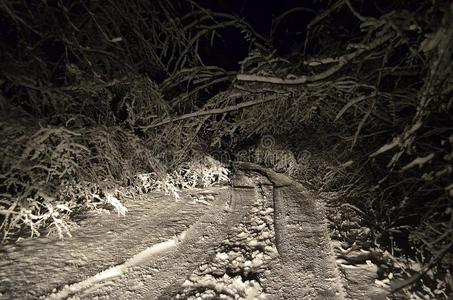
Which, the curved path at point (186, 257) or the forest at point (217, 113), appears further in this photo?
the forest at point (217, 113)

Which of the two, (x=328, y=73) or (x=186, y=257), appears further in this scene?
(x=186, y=257)

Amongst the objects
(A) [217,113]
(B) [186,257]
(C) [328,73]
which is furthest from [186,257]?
(C) [328,73]

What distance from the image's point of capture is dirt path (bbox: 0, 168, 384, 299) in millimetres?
3291

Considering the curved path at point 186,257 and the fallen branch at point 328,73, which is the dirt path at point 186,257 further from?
the fallen branch at point 328,73

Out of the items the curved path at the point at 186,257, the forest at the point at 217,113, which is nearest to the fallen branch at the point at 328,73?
the forest at the point at 217,113

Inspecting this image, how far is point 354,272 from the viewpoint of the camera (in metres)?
3.45

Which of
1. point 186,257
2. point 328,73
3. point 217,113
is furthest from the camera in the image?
point 217,113

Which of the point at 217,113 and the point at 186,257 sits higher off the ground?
the point at 217,113

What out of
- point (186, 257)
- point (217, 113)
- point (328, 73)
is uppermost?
point (328, 73)

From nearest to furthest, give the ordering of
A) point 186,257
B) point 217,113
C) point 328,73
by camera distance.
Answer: point 328,73 < point 186,257 < point 217,113

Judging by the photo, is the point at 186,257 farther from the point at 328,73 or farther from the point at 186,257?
the point at 328,73

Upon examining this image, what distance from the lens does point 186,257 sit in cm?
382

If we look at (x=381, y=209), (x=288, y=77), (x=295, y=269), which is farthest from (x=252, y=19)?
(x=295, y=269)

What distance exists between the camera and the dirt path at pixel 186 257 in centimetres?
329
